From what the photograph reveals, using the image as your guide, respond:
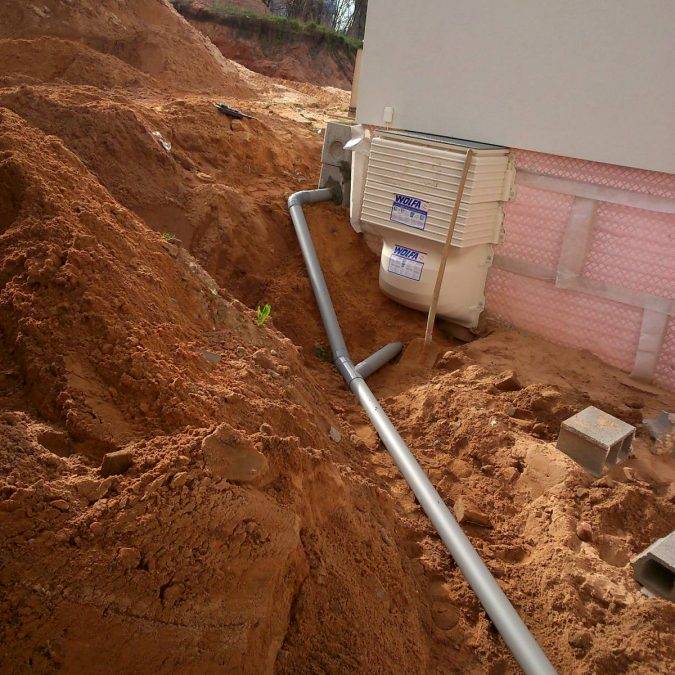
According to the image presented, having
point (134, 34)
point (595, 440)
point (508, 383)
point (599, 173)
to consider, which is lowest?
point (508, 383)

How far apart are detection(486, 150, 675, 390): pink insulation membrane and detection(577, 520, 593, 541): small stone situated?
199 centimetres

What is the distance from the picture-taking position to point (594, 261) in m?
5.18

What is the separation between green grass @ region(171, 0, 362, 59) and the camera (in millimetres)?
18453

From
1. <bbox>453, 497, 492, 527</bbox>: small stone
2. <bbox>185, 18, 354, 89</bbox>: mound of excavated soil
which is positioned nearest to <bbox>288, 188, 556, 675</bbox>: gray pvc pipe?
<bbox>453, 497, 492, 527</bbox>: small stone

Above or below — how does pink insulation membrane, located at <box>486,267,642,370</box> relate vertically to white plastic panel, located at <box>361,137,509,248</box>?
below

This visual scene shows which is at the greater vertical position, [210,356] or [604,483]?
[210,356]

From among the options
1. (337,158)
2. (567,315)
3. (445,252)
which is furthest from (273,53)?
(567,315)

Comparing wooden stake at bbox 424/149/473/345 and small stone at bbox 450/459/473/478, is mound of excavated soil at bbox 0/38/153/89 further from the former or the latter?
small stone at bbox 450/459/473/478

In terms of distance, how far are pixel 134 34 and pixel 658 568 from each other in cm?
1107

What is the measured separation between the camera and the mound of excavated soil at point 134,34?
32.9 ft

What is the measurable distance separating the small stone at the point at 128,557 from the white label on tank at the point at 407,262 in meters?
4.12

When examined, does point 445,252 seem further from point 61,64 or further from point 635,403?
point 61,64

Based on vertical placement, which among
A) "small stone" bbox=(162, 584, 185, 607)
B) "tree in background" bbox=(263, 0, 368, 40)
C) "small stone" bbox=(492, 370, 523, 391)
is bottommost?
"small stone" bbox=(492, 370, 523, 391)

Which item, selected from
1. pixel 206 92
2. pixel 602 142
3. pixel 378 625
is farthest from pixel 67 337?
pixel 206 92
